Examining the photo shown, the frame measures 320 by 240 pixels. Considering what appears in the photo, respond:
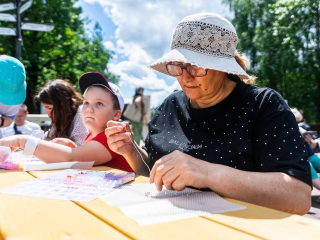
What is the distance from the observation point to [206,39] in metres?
1.44

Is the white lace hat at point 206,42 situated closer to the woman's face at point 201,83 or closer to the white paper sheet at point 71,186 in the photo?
the woman's face at point 201,83

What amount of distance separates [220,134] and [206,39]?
0.44m

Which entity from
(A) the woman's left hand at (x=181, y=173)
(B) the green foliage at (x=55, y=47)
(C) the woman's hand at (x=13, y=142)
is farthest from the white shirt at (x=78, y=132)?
(B) the green foliage at (x=55, y=47)

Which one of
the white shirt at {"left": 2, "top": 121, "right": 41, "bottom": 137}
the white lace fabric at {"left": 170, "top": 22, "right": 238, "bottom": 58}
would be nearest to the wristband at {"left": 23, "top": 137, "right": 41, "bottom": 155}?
the white lace fabric at {"left": 170, "top": 22, "right": 238, "bottom": 58}

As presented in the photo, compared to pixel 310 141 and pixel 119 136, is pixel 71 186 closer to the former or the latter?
pixel 119 136

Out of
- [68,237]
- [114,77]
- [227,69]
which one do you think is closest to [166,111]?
[227,69]

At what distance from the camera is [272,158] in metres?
1.25

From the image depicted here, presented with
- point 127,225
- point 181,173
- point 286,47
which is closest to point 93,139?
point 181,173

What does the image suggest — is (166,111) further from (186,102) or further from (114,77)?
(114,77)

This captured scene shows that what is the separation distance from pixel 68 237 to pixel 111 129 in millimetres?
867

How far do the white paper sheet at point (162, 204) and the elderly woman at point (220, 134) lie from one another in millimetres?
43

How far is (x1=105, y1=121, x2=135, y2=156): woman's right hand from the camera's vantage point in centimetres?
157

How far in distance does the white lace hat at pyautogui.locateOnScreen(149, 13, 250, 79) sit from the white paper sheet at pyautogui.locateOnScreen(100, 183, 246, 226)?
0.59m

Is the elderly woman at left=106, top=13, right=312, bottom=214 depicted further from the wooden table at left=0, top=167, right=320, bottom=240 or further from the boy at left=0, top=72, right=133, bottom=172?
the boy at left=0, top=72, right=133, bottom=172
